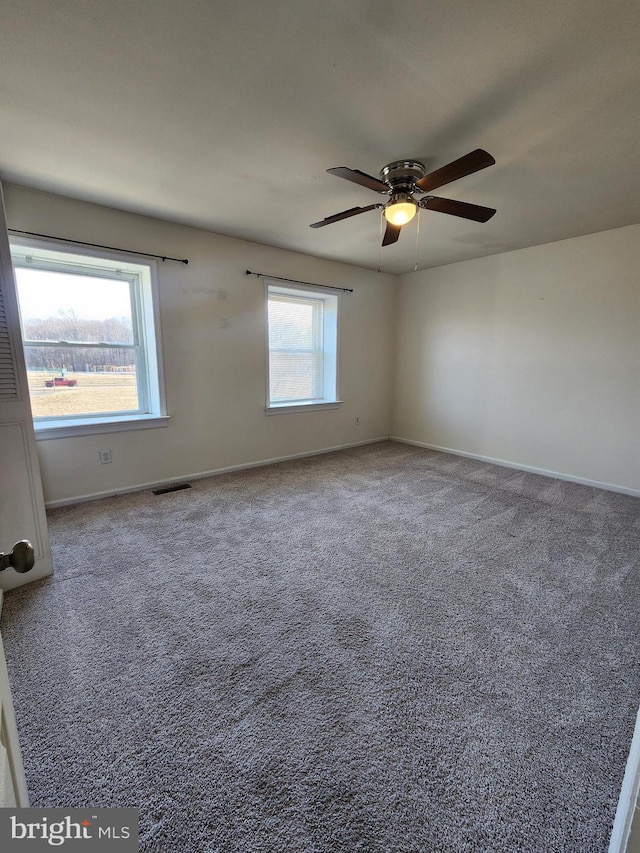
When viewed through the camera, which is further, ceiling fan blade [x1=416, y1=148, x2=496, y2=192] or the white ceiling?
ceiling fan blade [x1=416, y1=148, x2=496, y2=192]

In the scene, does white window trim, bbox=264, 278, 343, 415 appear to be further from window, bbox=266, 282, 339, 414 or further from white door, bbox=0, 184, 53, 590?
white door, bbox=0, 184, 53, 590

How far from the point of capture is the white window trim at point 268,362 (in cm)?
408

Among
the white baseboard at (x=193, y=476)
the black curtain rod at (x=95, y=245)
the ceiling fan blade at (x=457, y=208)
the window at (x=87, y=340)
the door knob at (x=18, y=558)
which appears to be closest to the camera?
the door knob at (x=18, y=558)

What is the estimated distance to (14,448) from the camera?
1.98 m

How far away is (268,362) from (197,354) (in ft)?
2.69

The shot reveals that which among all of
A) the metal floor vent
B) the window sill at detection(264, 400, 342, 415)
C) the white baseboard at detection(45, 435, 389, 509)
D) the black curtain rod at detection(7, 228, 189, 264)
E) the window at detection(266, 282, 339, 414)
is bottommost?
the metal floor vent

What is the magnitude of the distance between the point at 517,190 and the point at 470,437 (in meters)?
2.81

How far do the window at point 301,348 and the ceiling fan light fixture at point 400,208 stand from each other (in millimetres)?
2023

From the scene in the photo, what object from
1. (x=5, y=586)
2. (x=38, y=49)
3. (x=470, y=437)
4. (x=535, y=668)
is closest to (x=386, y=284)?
(x=470, y=437)

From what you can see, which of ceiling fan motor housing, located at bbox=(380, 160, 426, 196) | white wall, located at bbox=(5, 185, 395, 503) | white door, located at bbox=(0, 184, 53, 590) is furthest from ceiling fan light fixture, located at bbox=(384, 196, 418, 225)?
white door, located at bbox=(0, 184, 53, 590)

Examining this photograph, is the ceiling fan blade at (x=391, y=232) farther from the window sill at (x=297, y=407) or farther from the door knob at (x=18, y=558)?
the door knob at (x=18, y=558)

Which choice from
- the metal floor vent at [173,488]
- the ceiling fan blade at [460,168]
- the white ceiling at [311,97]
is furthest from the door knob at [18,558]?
the metal floor vent at [173,488]

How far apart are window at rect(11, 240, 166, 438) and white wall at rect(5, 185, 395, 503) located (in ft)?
0.44

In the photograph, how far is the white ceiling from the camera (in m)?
1.35
